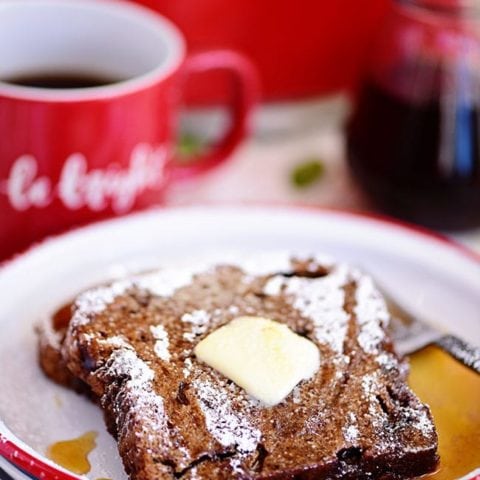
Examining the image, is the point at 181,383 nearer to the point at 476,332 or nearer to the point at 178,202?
the point at 476,332

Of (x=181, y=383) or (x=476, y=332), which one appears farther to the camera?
(x=476, y=332)

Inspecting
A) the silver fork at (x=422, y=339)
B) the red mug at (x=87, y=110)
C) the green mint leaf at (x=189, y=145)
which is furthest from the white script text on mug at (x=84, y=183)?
the silver fork at (x=422, y=339)

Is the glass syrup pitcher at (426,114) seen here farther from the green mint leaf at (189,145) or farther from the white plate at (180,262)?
the green mint leaf at (189,145)

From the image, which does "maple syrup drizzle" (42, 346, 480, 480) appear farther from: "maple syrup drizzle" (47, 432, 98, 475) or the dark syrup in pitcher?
the dark syrup in pitcher

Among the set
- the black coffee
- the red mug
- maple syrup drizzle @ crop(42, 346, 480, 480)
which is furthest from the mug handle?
maple syrup drizzle @ crop(42, 346, 480, 480)

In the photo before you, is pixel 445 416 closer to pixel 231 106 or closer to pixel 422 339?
pixel 422 339

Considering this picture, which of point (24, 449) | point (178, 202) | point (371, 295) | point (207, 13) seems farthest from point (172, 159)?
point (24, 449)
